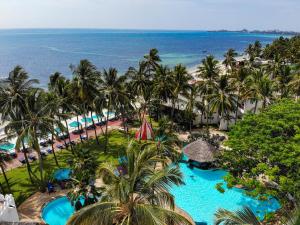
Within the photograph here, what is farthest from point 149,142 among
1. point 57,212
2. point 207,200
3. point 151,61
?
point 151,61

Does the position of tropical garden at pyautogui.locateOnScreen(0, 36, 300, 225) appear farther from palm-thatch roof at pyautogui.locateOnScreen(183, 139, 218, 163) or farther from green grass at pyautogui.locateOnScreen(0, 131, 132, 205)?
palm-thatch roof at pyautogui.locateOnScreen(183, 139, 218, 163)

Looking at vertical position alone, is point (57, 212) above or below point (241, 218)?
below

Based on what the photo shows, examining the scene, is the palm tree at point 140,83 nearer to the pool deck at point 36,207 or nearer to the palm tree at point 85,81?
the palm tree at point 85,81

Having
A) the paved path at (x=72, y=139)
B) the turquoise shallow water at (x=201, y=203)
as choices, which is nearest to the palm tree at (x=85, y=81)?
the paved path at (x=72, y=139)

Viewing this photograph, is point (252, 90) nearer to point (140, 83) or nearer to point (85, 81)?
point (140, 83)

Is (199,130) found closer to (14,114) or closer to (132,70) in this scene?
(132,70)
